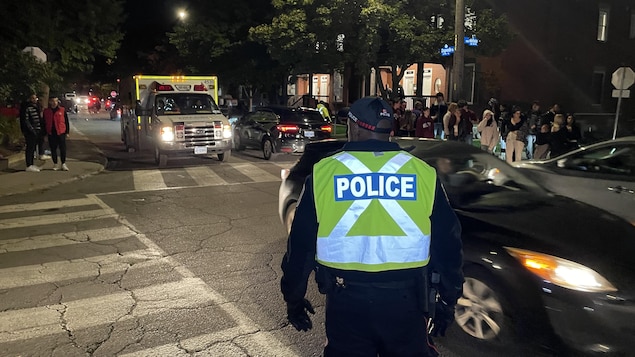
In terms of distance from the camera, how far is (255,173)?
13273mm

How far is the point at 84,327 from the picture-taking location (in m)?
4.44

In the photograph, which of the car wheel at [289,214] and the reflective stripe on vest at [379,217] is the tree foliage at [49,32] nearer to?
the car wheel at [289,214]

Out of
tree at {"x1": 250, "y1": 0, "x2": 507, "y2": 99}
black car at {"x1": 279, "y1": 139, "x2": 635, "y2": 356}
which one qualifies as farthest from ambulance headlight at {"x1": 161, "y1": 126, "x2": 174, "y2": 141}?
black car at {"x1": 279, "y1": 139, "x2": 635, "y2": 356}

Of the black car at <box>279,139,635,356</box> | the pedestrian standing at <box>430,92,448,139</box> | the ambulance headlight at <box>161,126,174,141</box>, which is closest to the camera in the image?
the black car at <box>279,139,635,356</box>

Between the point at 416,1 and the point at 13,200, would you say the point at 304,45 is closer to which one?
the point at 416,1

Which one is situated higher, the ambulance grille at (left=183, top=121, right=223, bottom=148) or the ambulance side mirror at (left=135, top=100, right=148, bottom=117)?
the ambulance side mirror at (left=135, top=100, right=148, bottom=117)

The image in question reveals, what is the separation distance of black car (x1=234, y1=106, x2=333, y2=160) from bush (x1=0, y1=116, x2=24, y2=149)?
714cm

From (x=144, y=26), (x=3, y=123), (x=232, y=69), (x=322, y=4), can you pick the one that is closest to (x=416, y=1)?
(x=322, y=4)

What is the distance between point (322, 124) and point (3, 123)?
9198mm

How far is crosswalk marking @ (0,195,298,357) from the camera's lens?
4.12m

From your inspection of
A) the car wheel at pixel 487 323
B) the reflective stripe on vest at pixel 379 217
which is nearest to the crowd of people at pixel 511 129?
the car wheel at pixel 487 323

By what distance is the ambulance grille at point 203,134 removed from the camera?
14336 mm

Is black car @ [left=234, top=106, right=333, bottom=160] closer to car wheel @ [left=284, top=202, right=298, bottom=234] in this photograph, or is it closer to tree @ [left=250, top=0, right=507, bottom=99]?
tree @ [left=250, top=0, right=507, bottom=99]

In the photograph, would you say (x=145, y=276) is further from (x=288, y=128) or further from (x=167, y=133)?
(x=288, y=128)
